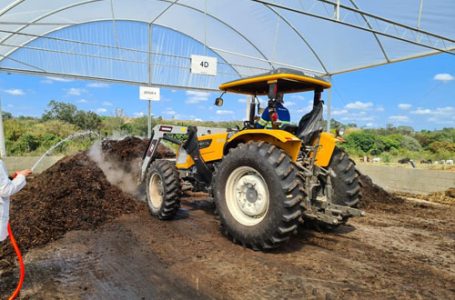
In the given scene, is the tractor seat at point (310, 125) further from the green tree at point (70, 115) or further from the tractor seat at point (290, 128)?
the green tree at point (70, 115)

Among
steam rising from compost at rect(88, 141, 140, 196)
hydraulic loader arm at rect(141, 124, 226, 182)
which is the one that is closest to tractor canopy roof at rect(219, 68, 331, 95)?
hydraulic loader arm at rect(141, 124, 226, 182)

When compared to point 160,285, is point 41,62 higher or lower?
higher

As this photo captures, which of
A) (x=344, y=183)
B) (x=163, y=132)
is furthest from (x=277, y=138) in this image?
(x=163, y=132)

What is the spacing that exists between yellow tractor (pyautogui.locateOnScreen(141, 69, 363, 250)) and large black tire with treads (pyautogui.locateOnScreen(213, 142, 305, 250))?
0.01m

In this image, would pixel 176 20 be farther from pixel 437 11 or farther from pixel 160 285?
pixel 160 285

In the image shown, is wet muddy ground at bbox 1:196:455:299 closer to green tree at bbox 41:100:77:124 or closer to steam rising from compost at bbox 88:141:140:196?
steam rising from compost at bbox 88:141:140:196

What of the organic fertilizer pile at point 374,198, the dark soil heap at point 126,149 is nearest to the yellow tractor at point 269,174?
the dark soil heap at point 126,149

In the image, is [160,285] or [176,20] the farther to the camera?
[176,20]

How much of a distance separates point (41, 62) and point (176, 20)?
5.51 metres

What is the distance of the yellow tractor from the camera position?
4.09 m

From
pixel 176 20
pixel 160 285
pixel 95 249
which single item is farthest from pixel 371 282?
pixel 176 20

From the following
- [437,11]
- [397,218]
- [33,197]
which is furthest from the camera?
[437,11]

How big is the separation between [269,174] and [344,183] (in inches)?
65.9

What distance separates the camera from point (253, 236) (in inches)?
168
